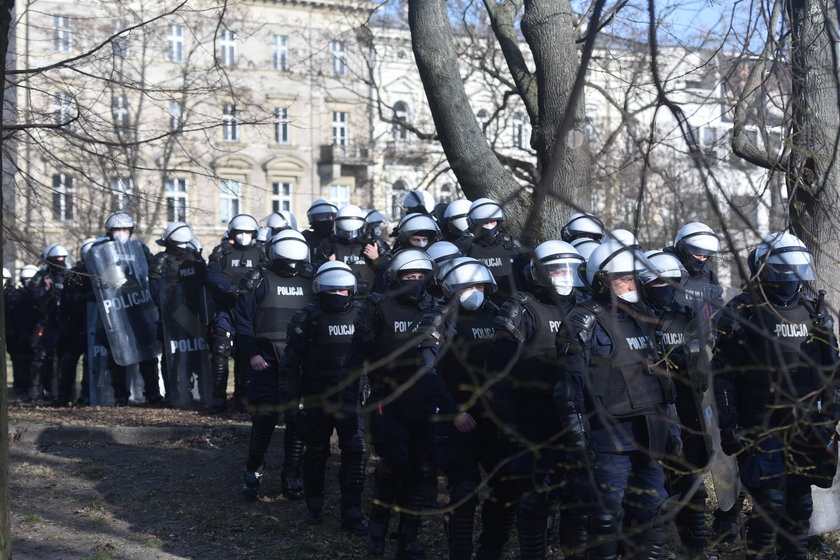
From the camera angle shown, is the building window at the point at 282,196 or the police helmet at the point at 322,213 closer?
the police helmet at the point at 322,213

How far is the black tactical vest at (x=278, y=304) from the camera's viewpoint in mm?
9102

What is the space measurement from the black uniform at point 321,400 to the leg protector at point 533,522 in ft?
5.51

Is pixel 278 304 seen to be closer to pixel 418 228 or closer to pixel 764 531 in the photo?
pixel 418 228

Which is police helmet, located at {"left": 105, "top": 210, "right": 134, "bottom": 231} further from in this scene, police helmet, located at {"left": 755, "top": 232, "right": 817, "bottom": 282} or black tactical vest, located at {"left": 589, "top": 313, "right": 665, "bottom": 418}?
police helmet, located at {"left": 755, "top": 232, "right": 817, "bottom": 282}

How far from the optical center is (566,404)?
5980mm

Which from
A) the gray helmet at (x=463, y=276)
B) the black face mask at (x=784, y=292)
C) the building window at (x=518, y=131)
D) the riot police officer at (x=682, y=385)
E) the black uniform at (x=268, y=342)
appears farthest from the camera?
the building window at (x=518, y=131)

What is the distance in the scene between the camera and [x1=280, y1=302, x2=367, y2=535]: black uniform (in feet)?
25.6

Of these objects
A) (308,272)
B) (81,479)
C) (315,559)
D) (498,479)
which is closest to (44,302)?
(81,479)

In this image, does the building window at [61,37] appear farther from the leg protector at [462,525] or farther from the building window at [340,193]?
the building window at [340,193]

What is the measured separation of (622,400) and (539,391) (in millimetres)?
620

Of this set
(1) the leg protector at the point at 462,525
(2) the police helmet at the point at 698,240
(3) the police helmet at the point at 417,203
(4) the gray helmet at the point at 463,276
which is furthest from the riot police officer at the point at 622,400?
(3) the police helmet at the point at 417,203

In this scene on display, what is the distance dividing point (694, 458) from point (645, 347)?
3.41ft

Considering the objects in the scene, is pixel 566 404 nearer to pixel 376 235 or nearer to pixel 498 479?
pixel 498 479

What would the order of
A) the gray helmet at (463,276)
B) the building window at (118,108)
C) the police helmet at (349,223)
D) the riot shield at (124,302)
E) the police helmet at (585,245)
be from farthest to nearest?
the riot shield at (124,302), the police helmet at (349,223), the building window at (118,108), the police helmet at (585,245), the gray helmet at (463,276)
